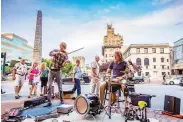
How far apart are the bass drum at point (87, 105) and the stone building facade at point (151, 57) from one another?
0.75 metres

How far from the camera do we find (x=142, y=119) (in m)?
2.33

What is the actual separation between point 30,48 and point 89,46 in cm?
85

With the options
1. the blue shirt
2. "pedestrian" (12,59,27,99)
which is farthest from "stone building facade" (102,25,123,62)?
"pedestrian" (12,59,27,99)

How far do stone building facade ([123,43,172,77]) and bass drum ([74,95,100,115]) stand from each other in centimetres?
75

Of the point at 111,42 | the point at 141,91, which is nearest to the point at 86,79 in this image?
the point at 141,91

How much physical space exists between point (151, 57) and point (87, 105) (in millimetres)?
1177

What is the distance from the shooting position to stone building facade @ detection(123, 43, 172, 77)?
286 centimetres

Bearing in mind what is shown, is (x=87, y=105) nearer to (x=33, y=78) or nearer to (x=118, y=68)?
(x=118, y=68)

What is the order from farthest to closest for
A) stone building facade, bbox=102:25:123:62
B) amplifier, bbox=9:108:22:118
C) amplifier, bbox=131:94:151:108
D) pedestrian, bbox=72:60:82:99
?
pedestrian, bbox=72:60:82:99 < stone building facade, bbox=102:25:123:62 < amplifier, bbox=131:94:151:108 < amplifier, bbox=9:108:22:118

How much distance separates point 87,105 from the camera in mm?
2408

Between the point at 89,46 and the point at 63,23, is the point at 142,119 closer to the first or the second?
the point at 89,46

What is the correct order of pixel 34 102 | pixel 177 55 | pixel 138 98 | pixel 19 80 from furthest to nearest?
1. pixel 19 80
2. pixel 34 102
3. pixel 177 55
4. pixel 138 98

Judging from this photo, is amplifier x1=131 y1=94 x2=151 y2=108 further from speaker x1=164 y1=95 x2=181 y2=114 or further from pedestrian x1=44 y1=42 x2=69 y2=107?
pedestrian x1=44 y1=42 x2=69 y2=107

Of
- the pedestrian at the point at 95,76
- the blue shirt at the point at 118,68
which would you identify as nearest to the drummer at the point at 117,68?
the blue shirt at the point at 118,68
